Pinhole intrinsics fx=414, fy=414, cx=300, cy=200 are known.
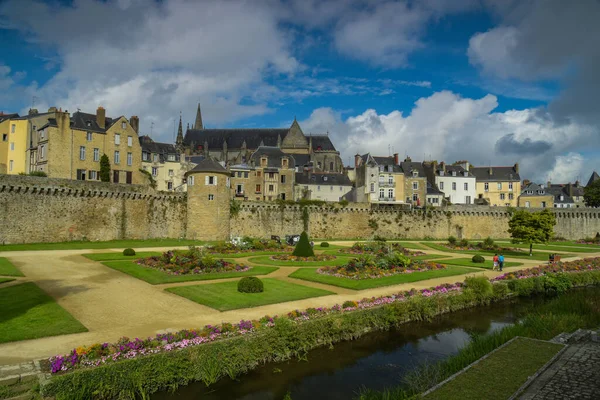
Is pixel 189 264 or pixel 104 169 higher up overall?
pixel 104 169

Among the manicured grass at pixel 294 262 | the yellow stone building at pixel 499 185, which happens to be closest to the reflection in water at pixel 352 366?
the manicured grass at pixel 294 262

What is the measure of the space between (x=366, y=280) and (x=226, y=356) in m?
10.7

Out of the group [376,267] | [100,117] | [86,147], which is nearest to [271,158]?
[100,117]

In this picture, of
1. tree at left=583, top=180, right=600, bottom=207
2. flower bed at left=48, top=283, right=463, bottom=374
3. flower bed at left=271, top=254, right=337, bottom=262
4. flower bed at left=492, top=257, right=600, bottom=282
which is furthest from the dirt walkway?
tree at left=583, top=180, right=600, bottom=207

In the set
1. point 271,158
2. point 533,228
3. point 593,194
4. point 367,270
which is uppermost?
point 271,158

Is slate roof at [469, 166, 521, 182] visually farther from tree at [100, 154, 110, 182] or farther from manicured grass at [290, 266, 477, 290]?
tree at [100, 154, 110, 182]

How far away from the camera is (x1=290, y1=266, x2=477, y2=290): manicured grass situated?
1841cm

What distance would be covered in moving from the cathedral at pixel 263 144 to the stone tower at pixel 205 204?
26350 millimetres

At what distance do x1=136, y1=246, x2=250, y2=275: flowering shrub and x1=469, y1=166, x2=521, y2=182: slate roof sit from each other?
5937cm

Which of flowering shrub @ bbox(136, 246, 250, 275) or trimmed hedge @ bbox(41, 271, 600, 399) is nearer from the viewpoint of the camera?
trimmed hedge @ bbox(41, 271, 600, 399)

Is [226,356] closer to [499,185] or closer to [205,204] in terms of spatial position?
[205,204]

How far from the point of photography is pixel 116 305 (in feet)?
45.8

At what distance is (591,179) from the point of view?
8038cm

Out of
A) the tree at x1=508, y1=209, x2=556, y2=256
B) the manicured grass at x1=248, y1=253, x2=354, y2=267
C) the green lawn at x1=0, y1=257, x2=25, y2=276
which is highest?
the tree at x1=508, y1=209, x2=556, y2=256
